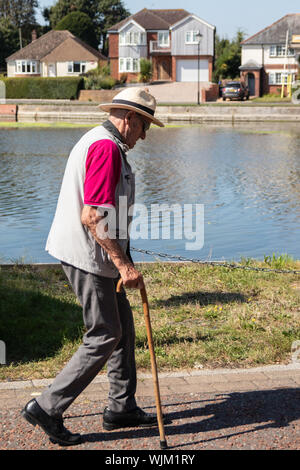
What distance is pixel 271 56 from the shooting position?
7362 cm

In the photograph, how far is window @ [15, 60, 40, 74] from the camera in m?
85.7

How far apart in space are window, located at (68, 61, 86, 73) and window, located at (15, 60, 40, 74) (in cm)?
441

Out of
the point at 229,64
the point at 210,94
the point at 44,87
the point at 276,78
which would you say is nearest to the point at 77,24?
the point at 229,64

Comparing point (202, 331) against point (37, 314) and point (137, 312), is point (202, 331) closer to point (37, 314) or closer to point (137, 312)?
point (137, 312)

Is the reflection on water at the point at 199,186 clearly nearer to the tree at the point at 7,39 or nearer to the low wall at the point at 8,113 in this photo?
the low wall at the point at 8,113

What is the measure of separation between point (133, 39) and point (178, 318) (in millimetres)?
76676

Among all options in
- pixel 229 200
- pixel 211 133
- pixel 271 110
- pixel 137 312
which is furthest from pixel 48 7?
pixel 137 312

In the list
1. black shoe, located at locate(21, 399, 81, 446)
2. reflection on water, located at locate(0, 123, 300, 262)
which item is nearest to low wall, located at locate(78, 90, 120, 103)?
reflection on water, located at locate(0, 123, 300, 262)

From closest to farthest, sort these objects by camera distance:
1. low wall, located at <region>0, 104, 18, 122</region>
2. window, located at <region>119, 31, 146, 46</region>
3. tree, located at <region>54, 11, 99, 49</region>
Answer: low wall, located at <region>0, 104, 18, 122</region> < window, located at <region>119, 31, 146, 46</region> < tree, located at <region>54, 11, 99, 49</region>

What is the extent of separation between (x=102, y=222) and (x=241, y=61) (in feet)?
247

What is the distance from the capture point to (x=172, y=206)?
1769 centimetres

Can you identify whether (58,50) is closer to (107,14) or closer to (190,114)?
(107,14)

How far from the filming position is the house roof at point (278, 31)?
242 ft

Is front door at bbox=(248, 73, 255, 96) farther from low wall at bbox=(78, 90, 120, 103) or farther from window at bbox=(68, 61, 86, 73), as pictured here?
window at bbox=(68, 61, 86, 73)
